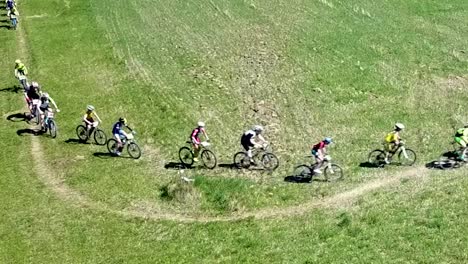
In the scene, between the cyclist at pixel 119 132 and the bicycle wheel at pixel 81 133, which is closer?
the cyclist at pixel 119 132

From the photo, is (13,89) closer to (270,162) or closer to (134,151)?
(134,151)

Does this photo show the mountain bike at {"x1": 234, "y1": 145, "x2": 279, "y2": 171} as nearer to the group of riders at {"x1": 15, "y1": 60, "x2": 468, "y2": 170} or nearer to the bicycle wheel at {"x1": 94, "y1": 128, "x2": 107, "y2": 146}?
the group of riders at {"x1": 15, "y1": 60, "x2": 468, "y2": 170}

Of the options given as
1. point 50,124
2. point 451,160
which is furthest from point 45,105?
point 451,160

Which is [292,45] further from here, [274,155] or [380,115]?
[274,155]

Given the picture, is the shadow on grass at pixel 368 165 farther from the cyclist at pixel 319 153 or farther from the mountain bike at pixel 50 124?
the mountain bike at pixel 50 124

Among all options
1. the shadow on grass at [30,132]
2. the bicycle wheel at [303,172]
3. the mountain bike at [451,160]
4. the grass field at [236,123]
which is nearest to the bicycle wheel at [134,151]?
the grass field at [236,123]

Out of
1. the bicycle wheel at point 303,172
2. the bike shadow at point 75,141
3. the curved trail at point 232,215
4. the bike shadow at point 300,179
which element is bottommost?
the curved trail at point 232,215

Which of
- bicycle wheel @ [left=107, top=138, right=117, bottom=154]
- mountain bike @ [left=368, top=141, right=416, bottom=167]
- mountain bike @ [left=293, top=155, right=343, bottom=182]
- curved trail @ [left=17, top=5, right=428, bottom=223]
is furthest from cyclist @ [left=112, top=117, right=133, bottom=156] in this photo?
mountain bike @ [left=368, top=141, right=416, bottom=167]
